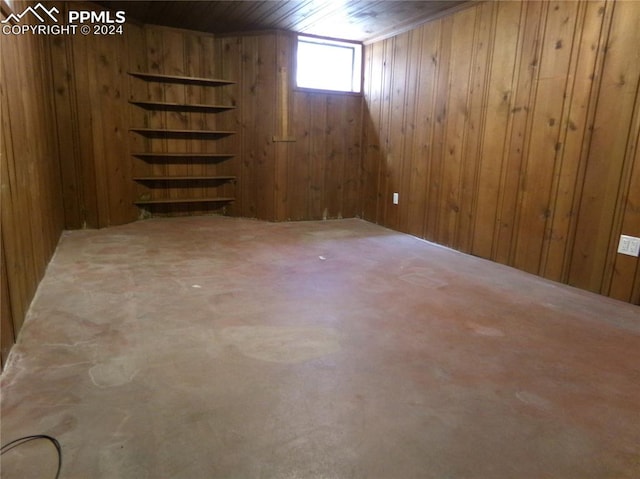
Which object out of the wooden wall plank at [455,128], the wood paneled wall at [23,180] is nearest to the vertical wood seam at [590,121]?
the wooden wall plank at [455,128]

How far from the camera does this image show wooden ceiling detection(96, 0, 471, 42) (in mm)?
3826

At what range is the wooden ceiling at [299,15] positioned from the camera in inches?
151

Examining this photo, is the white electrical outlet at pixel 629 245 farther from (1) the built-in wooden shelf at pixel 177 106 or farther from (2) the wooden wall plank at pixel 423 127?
(1) the built-in wooden shelf at pixel 177 106

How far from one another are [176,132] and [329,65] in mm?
2030

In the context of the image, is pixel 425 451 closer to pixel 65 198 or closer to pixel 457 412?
pixel 457 412

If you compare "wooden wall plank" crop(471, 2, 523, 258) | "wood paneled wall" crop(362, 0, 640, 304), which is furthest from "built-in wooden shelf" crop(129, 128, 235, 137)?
"wooden wall plank" crop(471, 2, 523, 258)

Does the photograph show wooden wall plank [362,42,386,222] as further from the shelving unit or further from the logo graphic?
the logo graphic

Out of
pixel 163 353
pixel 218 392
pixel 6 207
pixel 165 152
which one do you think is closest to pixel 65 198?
pixel 165 152

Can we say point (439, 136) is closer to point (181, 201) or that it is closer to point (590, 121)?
point (590, 121)

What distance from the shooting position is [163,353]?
1.92 m

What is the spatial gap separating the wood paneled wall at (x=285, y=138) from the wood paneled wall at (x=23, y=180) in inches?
81.6

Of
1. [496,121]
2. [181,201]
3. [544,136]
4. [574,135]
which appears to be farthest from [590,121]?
[181,201]

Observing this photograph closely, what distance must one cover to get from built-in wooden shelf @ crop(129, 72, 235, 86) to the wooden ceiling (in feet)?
1.83

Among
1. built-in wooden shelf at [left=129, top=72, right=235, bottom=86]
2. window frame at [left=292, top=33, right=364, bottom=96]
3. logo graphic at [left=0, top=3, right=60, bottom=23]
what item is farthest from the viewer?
window frame at [left=292, top=33, right=364, bottom=96]
